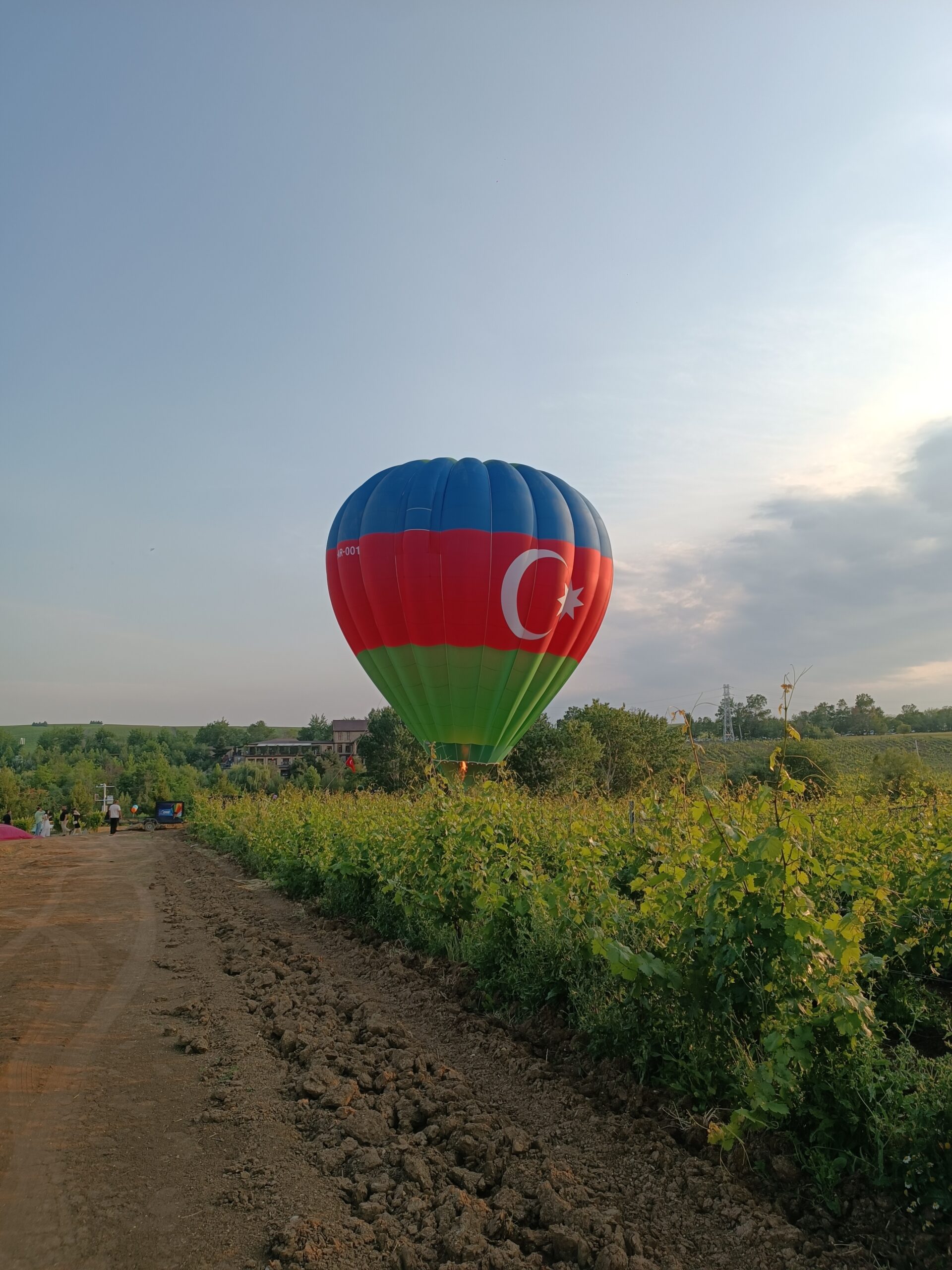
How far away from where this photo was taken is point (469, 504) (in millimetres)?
16797

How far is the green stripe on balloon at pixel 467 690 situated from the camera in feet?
57.6

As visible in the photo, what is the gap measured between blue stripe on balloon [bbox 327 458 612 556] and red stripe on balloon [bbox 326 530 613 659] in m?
0.23

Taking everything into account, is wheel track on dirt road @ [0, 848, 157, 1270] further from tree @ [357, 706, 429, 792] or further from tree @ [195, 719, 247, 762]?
tree @ [195, 719, 247, 762]

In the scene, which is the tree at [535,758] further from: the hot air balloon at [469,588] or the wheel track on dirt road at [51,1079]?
the wheel track on dirt road at [51,1079]

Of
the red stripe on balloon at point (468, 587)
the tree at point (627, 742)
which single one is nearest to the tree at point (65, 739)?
the tree at point (627, 742)

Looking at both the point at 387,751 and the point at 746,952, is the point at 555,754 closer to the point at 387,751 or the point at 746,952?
the point at 387,751

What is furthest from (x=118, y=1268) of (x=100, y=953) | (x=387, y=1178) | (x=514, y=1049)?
(x=100, y=953)

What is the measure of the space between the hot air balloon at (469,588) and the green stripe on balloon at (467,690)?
0.03 meters

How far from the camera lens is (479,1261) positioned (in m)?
2.95

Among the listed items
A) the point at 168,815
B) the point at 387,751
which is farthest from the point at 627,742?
the point at 168,815

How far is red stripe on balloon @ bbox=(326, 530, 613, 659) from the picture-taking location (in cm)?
1670

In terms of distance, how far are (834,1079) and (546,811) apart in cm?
535

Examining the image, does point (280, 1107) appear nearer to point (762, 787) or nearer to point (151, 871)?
point (762, 787)

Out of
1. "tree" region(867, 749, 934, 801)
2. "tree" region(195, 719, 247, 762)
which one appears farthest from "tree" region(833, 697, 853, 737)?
"tree" region(195, 719, 247, 762)
